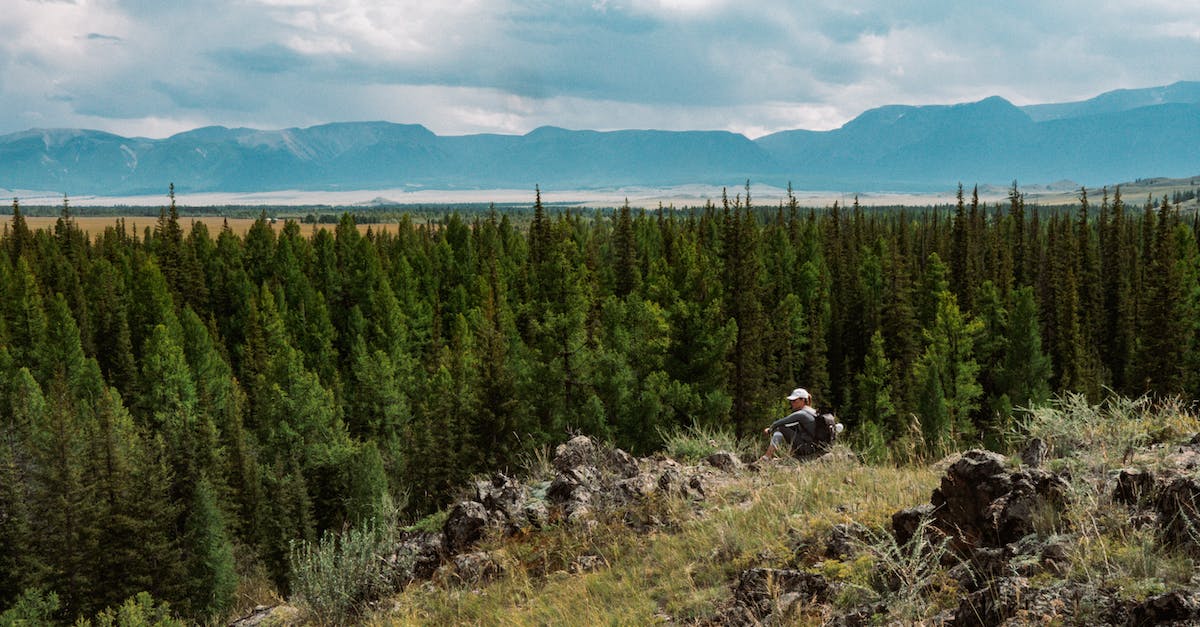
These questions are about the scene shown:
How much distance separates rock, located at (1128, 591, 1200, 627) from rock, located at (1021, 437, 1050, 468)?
420 cm

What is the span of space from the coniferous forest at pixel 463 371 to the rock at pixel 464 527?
2829 cm

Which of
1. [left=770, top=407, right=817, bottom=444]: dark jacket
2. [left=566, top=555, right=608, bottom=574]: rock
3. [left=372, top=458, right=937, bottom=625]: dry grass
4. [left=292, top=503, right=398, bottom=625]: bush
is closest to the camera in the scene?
[left=372, top=458, right=937, bottom=625]: dry grass

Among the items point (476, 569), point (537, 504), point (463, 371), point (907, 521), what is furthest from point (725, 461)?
point (463, 371)

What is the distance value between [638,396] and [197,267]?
85.5 m

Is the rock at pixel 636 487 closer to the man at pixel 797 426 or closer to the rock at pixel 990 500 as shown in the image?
the man at pixel 797 426

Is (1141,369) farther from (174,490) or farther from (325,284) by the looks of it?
(325,284)

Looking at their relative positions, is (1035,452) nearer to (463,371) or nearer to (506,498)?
(506,498)

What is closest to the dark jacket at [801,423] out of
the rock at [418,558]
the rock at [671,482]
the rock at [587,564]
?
the rock at [671,482]

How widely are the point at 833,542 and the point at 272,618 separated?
9109 millimetres

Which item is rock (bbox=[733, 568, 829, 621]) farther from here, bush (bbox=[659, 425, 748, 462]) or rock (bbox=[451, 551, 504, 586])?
bush (bbox=[659, 425, 748, 462])

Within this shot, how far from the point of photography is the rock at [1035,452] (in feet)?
34.6

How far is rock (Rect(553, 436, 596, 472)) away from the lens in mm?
15328

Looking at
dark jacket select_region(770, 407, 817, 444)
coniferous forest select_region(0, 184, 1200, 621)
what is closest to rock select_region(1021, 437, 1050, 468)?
dark jacket select_region(770, 407, 817, 444)

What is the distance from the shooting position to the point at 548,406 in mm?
53469
